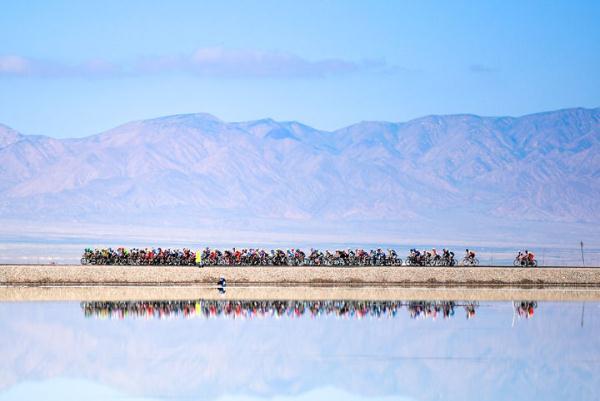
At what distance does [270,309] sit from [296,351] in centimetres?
1291

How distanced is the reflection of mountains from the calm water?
7 cm

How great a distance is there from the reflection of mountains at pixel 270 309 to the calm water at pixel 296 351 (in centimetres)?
7

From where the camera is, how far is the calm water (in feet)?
97.9

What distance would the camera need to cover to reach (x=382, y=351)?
121 ft

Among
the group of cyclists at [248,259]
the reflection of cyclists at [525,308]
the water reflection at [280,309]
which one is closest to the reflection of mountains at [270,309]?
the water reflection at [280,309]

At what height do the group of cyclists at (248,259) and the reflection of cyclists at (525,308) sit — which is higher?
the group of cyclists at (248,259)

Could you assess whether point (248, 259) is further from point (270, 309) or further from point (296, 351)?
point (296, 351)

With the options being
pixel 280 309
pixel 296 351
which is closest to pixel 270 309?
pixel 280 309

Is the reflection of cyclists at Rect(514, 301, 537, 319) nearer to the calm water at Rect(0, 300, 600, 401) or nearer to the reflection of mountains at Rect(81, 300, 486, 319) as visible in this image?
the calm water at Rect(0, 300, 600, 401)

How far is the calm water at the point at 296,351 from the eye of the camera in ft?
97.9

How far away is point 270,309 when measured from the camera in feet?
163

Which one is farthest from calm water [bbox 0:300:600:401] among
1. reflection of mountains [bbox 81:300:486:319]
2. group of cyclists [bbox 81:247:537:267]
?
group of cyclists [bbox 81:247:537:267]

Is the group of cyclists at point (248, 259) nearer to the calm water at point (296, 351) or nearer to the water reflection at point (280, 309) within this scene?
the water reflection at point (280, 309)

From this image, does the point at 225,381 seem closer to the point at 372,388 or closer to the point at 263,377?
the point at 263,377
